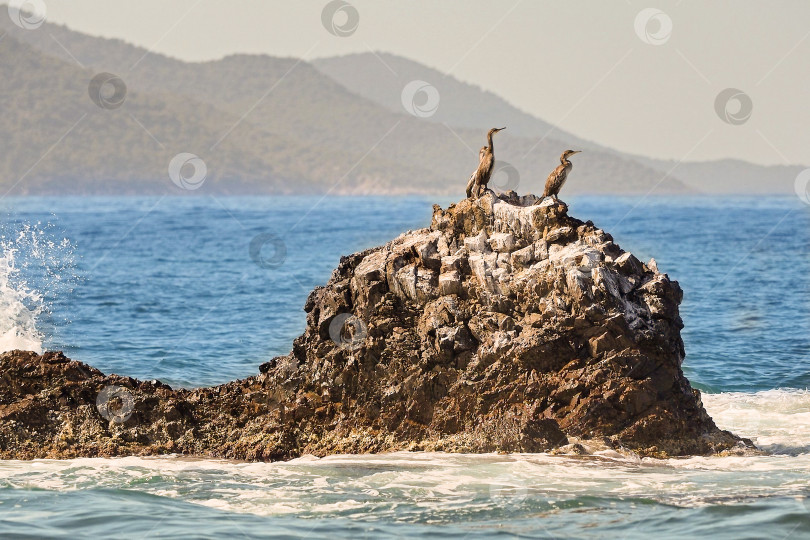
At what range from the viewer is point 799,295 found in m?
33.1

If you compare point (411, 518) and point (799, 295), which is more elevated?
point (799, 295)

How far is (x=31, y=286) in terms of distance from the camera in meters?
32.8

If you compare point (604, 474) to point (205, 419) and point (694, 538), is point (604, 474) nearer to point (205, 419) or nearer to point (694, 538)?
point (694, 538)

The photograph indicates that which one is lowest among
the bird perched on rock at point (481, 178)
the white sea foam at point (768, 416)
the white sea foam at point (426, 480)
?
the white sea foam at point (426, 480)

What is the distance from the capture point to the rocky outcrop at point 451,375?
43.2 ft

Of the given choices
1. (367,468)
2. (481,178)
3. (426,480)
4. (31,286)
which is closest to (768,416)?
(481,178)

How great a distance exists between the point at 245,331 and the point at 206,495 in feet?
45.4

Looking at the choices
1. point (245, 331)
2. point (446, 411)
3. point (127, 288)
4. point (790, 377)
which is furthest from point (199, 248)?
point (446, 411)

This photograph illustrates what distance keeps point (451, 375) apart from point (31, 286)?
2234 centimetres

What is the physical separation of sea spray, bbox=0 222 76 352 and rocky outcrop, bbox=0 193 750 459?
3.90 m

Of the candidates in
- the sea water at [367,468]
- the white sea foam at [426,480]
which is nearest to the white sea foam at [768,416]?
the sea water at [367,468]

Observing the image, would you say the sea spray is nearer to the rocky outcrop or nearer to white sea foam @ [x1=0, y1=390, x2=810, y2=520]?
the rocky outcrop

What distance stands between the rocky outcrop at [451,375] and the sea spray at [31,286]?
12.8 ft

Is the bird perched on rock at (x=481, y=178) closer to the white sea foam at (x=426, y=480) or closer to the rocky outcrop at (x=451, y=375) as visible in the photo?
the rocky outcrop at (x=451, y=375)
